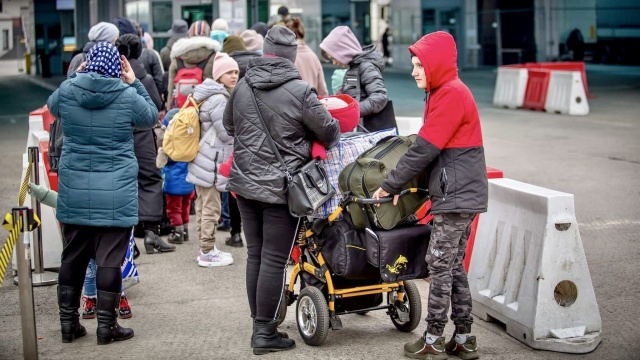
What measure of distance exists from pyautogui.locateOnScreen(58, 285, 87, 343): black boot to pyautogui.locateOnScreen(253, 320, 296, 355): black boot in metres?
1.17

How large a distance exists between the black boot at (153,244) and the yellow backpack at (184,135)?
3.64ft

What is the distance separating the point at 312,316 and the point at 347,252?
1.70 feet

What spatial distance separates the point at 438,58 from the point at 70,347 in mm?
2902

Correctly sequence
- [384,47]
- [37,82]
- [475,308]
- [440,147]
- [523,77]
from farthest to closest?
[384,47] → [37,82] → [523,77] → [475,308] → [440,147]

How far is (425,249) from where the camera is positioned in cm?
603

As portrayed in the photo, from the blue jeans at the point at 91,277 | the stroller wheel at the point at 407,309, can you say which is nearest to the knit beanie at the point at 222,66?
the blue jeans at the point at 91,277

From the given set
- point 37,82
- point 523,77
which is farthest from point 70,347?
point 37,82

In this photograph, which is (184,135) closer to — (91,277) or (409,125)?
(91,277)

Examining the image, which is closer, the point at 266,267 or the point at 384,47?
the point at 266,267

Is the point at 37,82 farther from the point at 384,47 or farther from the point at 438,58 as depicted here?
the point at 438,58

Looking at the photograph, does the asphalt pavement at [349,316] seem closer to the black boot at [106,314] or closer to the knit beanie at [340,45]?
the black boot at [106,314]

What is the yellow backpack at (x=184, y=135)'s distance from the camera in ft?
27.6

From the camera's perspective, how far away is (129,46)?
9008 millimetres

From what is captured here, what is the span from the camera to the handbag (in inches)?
231
